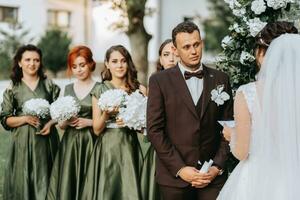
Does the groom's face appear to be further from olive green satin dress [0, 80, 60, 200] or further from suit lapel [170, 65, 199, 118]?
olive green satin dress [0, 80, 60, 200]

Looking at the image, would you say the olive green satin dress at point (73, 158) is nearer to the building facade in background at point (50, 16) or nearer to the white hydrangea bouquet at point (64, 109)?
the white hydrangea bouquet at point (64, 109)

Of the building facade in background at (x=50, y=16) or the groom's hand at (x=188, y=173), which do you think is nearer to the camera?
the groom's hand at (x=188, y=173)

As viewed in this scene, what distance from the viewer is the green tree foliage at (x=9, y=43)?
1063 inches

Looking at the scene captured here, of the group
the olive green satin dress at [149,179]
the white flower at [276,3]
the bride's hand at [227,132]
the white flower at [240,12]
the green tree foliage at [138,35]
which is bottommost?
the olive green satin dress at [149,179]

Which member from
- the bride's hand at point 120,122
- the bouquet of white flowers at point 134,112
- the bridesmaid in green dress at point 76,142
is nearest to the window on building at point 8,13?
the bridesmaid in green dress at point 76,142

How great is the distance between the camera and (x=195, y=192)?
456cm

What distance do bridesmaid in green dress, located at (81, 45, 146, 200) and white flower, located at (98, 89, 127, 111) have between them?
16 cm

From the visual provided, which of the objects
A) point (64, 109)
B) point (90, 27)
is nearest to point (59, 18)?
point (90, 27)

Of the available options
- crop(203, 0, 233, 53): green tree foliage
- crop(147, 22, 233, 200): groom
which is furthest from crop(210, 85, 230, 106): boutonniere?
crop(203, 0, 233, 53): green tree foliage

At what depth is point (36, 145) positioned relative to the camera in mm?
6570

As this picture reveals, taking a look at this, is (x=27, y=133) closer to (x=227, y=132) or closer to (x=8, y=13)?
(x=227, y=132)

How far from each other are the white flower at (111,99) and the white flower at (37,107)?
0.96 meters

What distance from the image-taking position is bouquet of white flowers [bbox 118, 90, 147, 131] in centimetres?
545

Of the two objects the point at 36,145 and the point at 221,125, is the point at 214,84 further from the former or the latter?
the point at 36,145
